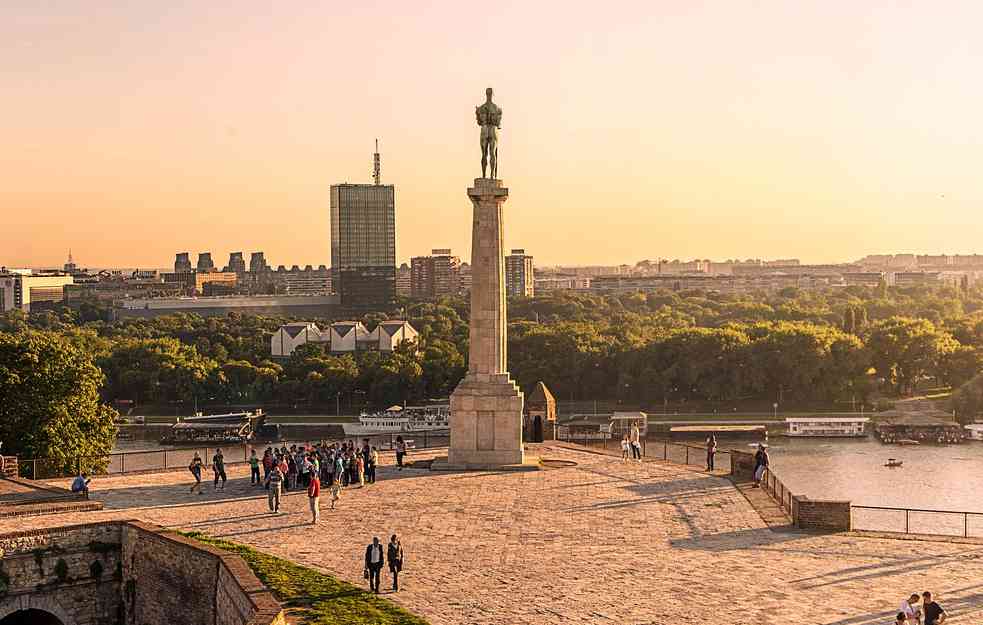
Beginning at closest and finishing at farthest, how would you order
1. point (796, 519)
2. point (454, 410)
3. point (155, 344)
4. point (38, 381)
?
point (796, 519) → point (454, 410) → point (38, 381) → point (155, 344)

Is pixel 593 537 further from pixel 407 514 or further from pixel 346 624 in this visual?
pixel 346 624

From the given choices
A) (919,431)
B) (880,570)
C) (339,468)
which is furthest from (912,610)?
(919,431)

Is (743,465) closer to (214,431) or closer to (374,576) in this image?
(374,576)

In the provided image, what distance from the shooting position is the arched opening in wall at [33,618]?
995 inches

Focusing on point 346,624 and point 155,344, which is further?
point 155,344

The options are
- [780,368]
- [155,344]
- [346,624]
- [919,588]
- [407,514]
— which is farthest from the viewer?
[155,344]

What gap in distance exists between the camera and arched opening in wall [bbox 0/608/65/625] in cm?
2527

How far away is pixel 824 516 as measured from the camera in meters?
26.2

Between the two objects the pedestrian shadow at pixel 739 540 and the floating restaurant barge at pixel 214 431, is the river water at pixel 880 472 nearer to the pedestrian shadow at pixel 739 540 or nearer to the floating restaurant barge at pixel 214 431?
the pedestrian shadow at pixel 739 540

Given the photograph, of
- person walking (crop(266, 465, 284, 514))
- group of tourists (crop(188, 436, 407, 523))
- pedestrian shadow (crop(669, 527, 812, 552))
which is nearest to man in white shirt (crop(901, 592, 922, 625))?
pedestrian shadow (crop(669, 527, 812, 552))

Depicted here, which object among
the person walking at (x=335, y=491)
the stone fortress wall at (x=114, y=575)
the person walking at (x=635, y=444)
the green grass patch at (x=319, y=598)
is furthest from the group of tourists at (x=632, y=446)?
the green grass patch at (x=319, y=598)

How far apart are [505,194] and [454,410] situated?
6.33 m

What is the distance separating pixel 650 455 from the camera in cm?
4216

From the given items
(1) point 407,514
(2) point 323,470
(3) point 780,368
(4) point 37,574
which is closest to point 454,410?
(2) point 323,470
